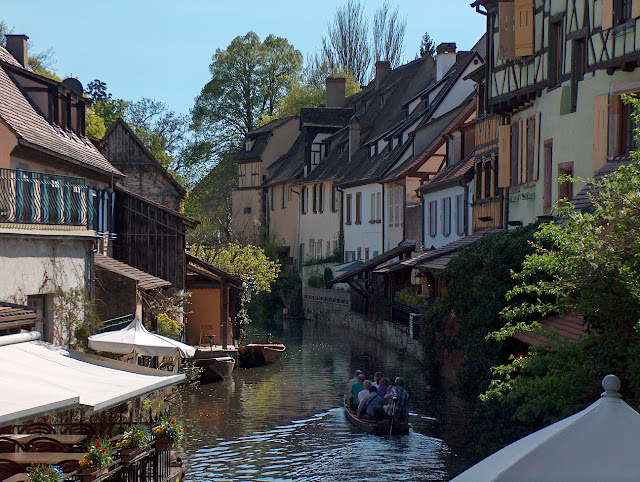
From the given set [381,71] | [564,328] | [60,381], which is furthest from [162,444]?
[381,71]

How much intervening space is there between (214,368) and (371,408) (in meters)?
9.17

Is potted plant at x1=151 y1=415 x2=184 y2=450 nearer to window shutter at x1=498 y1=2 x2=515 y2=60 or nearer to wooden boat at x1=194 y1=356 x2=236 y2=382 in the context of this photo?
window shutter at x1=498 y1=2 x2=515 y2=60

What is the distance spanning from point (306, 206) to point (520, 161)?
34775 mm

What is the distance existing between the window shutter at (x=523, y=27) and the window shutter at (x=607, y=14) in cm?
383

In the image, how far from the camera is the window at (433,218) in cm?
3788

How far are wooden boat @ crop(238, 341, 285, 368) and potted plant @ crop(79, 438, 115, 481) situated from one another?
22168 mm

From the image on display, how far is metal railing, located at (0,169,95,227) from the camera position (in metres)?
14.9

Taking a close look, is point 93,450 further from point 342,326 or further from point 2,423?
point 342,326

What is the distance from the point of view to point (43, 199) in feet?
52.9

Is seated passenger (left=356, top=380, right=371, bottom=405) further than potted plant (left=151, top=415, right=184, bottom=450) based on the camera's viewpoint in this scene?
Yes

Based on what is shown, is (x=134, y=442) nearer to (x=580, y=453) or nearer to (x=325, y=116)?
(x=580, y=453)

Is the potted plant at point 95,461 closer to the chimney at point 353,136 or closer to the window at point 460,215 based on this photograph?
the window at point 460,215

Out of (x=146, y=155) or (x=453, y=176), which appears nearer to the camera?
(x=453, y=176)

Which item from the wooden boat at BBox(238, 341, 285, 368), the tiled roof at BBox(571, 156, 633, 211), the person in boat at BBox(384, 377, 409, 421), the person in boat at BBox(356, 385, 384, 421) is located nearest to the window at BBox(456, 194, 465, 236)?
the wooden boat at BBox(238, 341, 285, 368)
